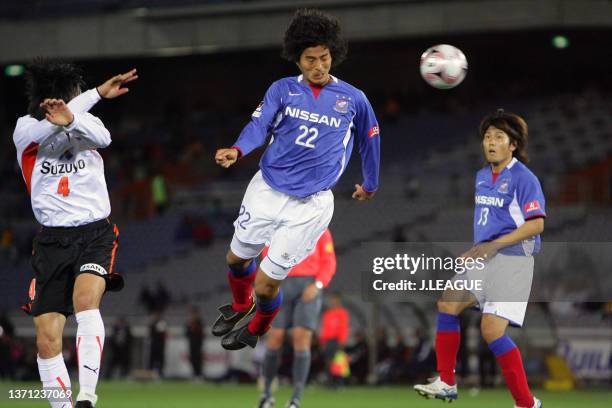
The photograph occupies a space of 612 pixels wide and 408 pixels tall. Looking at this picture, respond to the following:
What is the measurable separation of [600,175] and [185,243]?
10099 mm

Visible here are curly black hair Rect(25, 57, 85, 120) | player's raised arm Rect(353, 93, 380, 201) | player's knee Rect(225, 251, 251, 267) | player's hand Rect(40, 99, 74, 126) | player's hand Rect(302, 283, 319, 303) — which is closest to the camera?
player's hand Rect(40, 99, 74, 126)

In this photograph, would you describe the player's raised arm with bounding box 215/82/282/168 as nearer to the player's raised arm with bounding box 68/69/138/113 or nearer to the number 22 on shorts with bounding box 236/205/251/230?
the number 22 on shorts with bounding box 236/205/251/230

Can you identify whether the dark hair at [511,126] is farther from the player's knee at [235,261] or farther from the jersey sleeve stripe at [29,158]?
the jersey sleeve stripe at [29,158]

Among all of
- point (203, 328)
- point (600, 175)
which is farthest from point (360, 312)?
point (600, 175)

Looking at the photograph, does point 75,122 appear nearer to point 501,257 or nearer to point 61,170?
point 61,170

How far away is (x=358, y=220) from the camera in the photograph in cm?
2506

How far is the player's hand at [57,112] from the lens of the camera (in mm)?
7492

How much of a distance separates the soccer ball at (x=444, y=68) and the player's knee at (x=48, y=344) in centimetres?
421

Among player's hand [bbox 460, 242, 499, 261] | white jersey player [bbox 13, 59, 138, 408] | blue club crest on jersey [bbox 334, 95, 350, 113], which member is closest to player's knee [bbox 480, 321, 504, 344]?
player's hand [bbox 460, 242, 499, 261]

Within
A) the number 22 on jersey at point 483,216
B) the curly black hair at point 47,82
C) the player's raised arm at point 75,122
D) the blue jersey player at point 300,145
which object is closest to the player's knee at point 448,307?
the number 22 on jersey at point 483,216

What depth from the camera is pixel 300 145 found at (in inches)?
320

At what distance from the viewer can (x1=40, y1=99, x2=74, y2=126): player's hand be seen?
749 centimetres

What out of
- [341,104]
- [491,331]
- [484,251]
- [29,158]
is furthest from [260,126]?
[491,331]

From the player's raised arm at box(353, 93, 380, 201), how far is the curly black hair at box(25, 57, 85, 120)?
2.24 metres
